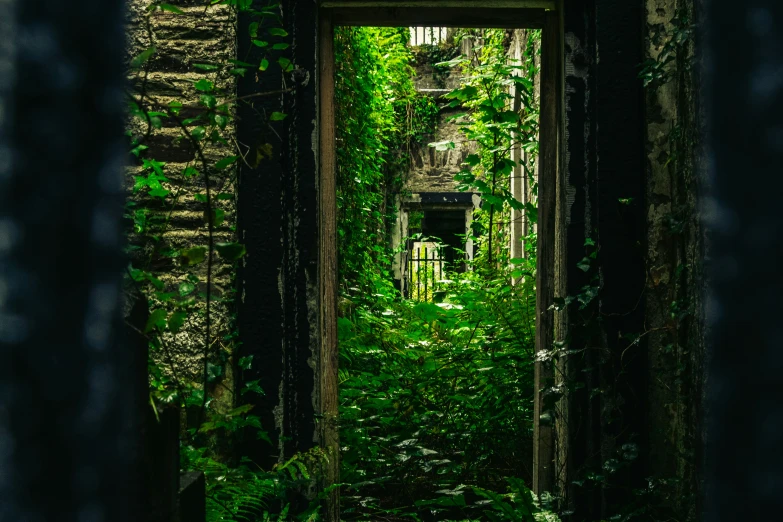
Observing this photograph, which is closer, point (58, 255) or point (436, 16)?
point (58, 255)

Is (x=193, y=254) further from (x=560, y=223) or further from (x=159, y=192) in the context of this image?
(x=560, y=223)

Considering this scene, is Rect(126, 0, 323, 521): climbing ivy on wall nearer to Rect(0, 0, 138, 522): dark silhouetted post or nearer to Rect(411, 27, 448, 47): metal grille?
Rect(0, 0, 138, 522): dark silhouetted post

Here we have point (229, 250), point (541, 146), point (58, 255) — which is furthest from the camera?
point (541, 146)

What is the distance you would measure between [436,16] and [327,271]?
148 cm

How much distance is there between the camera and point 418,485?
15.4ft

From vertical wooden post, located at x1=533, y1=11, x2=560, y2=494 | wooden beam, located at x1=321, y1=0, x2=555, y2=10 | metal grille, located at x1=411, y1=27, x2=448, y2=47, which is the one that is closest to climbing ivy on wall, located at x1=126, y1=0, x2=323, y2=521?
wooden beam, located at x1=321, y1=0, x2=555, y2=10

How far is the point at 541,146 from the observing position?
3.98m

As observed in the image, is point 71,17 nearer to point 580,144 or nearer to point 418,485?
point 580,144

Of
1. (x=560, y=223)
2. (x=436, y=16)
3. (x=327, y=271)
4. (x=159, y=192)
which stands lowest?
(x=327, y=271)

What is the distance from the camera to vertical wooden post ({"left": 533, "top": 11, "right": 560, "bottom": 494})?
3.83 meters

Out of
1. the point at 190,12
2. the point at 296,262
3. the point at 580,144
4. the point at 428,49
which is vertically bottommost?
the point at 296,262

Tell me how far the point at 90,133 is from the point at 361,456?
15.1 ft

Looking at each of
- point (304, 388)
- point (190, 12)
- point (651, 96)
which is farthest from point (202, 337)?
point (651, 96)

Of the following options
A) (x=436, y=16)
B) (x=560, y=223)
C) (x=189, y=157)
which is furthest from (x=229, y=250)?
(x=436, y=16)
